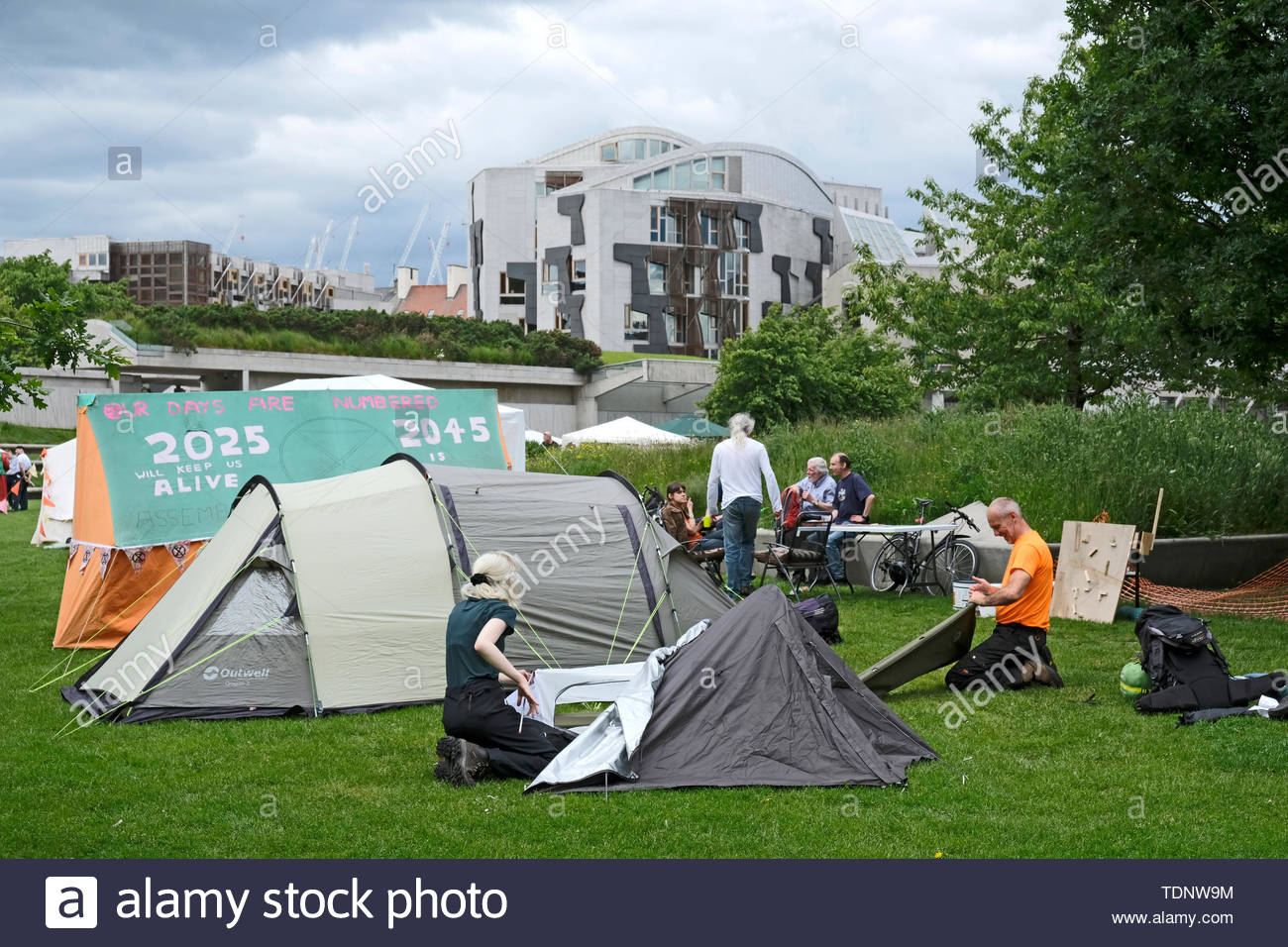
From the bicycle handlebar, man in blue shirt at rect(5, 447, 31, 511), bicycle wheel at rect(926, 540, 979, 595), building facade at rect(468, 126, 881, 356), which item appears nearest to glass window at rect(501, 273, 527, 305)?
building facade at rect(468, 126, 881, 356)

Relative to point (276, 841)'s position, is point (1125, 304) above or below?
above

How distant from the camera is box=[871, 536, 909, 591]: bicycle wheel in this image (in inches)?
565

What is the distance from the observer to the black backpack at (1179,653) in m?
8.07

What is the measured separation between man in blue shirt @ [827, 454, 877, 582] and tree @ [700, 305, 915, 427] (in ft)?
110

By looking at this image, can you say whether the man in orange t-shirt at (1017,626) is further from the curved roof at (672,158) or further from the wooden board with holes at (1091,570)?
the curved roof at (672,158)

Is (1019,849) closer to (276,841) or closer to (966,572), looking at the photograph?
(276,841)

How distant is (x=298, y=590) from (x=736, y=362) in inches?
1679

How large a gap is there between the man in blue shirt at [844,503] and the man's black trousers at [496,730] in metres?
7.79

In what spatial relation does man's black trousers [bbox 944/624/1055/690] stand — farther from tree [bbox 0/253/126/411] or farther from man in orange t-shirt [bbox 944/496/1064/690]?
tree [bbox 0/253/126/411]

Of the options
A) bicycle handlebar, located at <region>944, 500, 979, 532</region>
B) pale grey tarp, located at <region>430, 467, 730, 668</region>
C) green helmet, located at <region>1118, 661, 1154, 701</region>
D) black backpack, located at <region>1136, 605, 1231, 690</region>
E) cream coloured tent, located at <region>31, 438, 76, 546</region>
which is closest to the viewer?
black backpack, located at <region>1136, 605, 1231, 690</region>

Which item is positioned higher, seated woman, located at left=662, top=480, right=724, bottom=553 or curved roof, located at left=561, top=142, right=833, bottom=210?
curved roof, located at left=561, top=142, right=833, bottom=210

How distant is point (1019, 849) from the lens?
5.38m

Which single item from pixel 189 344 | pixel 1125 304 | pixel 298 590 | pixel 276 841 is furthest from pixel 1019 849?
pixel 189 344

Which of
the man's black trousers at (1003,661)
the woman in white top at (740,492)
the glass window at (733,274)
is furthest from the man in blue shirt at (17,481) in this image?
the glass window at (733,274)
